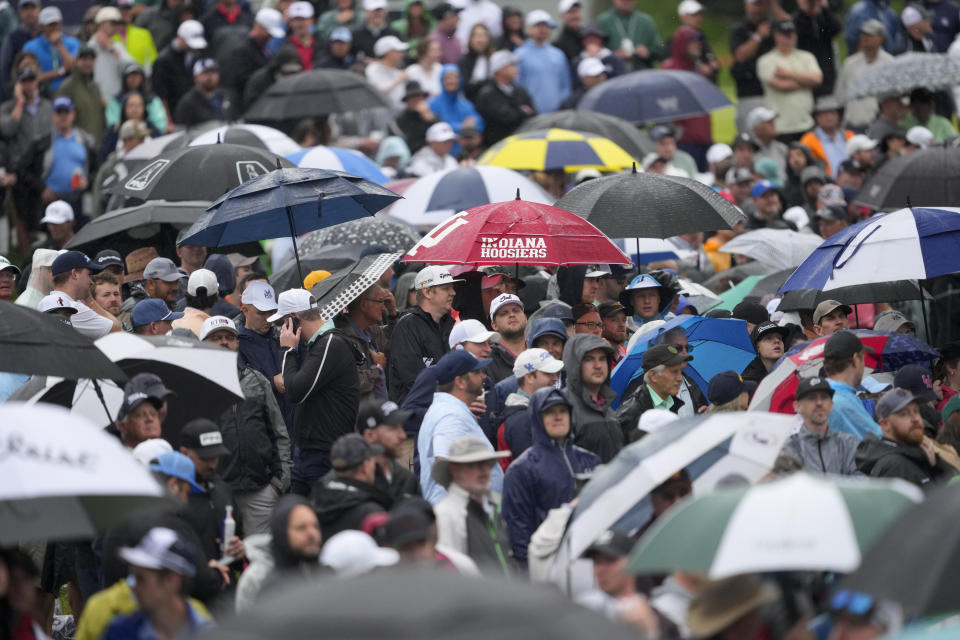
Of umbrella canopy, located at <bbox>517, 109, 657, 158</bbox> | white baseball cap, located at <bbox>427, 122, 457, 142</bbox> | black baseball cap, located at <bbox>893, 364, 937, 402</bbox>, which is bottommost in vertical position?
white baseball cap, located at <bbox>427, 122, 457, 142</bbox>

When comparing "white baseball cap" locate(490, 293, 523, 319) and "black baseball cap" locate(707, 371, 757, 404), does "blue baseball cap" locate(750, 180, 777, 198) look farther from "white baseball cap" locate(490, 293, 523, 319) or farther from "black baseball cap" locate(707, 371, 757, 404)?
"black baseball cap" locate(707, 371, 757, 404)

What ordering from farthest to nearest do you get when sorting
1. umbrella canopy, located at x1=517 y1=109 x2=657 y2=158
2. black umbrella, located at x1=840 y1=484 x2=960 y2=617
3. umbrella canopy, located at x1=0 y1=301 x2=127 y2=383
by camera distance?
umbrella canopy, located at x1=517 y1=109 x2=657 y2=158, umbrella canopy, located at x1=0 y1=301 x2=127 y2=383, black umbrella, located at x1=840 y1=484 x2=960 y2=617

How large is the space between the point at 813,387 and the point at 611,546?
261 centimetres

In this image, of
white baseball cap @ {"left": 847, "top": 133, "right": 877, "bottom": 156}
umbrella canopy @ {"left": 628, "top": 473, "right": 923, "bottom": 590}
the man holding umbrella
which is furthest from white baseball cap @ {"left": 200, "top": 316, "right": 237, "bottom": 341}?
white baseball cap @ {"left": 847, "top": 133, "right": 877, "bottom": 156}

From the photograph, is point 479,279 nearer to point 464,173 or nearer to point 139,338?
point 464,173

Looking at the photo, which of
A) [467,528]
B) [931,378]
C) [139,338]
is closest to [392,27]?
[931,378]

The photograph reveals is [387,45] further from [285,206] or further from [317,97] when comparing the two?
[285,206]

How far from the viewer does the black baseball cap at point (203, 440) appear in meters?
8.99

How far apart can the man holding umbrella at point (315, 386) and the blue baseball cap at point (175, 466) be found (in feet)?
5.79

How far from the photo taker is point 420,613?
454 cm

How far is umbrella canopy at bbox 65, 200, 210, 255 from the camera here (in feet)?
43.7

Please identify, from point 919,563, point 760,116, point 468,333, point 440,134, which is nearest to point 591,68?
point 760,116

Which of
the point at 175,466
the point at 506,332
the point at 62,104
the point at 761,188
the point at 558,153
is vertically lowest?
the point at 761,188

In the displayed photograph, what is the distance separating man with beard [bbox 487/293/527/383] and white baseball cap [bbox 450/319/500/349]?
46 cm
